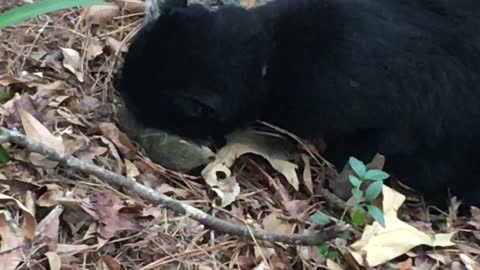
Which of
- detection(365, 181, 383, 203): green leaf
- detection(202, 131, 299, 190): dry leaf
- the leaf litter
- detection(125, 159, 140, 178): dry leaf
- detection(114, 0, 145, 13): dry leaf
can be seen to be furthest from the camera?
detection(114, 0, 145, 13): dry leaf

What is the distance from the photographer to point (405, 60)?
2062 mm

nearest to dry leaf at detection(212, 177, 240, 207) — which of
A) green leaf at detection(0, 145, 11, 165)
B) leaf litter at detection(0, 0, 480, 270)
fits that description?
leaf litter at detection(0, 0, 480, 270)

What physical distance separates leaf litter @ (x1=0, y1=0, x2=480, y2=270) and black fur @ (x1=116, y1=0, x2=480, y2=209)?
10 cm

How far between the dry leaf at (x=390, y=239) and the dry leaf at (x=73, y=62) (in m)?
0.81

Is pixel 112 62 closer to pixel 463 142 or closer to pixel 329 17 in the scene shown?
pixel 329 17

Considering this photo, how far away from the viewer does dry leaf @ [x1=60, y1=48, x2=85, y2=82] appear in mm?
2242

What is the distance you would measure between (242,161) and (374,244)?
412 mm

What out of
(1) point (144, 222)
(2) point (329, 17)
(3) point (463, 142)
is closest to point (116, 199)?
(1) point (144, 222)

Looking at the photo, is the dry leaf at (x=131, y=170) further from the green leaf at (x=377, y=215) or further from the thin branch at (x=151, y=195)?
the green leaf at (x=377, y=215)

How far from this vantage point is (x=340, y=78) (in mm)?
2074

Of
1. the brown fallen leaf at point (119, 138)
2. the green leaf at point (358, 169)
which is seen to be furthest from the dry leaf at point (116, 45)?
the green leaf at point (358, 169)

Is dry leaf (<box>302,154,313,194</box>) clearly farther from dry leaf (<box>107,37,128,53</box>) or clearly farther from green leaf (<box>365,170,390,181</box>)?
dry leaf (<box>107,37,128,53</box>)

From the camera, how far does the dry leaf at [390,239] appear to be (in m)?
1.86

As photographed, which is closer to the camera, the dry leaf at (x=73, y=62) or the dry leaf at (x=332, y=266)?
the dry leaf at (x=332, y=266)
